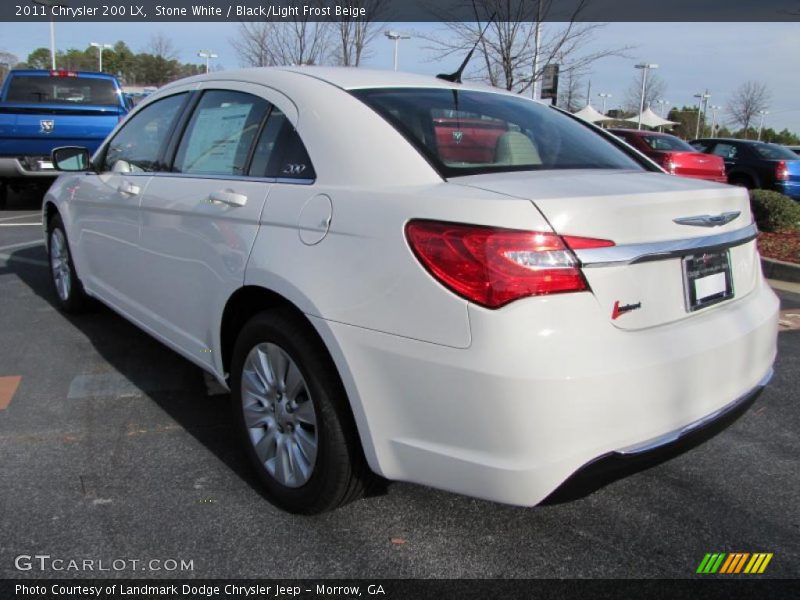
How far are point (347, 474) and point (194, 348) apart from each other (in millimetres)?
1187

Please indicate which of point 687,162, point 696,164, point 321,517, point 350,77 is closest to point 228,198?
point 350,77

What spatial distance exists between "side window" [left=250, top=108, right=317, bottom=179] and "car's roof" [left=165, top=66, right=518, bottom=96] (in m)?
0.24

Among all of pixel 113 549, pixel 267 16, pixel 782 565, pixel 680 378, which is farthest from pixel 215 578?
pixel 267 16

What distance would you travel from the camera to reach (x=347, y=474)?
235cm

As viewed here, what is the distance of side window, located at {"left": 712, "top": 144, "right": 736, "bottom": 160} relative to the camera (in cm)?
1569

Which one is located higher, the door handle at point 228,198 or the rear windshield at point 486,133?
the rear windshield at point 486,133

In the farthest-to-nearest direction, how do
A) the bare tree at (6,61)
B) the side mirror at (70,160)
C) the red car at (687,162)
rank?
the bare tree at (6,61), the red car at (687,162), the side mirror at (70,160)

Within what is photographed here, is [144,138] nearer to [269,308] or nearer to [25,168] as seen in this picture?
[269,308]

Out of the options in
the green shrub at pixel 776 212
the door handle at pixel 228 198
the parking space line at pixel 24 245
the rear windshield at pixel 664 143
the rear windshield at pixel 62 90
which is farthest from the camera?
the rear windshield at pixel 664 143

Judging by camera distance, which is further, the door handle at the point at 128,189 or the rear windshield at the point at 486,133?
the door handle at the point at 128,189

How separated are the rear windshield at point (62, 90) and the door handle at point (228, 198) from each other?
9.12 metres

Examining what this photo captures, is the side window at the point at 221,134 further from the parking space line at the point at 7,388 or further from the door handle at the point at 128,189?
the parking space line at the point at 7,388

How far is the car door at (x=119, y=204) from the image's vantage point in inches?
145

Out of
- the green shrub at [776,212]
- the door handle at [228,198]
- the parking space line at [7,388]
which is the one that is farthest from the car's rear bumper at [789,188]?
the parking space line at [7,388]
